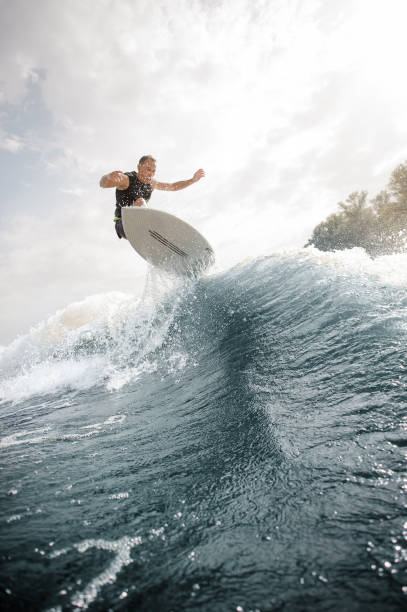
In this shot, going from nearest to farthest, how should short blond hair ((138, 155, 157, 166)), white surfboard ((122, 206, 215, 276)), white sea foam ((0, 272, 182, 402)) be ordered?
1. white sea foam ((0, 272, 182, 402))
2. short blond hair ((138, 155, 157, 166))
3. white surfboard ((122, 206, 215, 276))

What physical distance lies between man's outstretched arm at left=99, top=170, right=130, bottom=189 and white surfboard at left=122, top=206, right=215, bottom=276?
24.5 inches

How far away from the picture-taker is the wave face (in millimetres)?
1103

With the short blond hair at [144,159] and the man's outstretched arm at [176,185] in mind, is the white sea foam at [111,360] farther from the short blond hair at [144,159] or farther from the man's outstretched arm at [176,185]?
the short blond hair at [144,159]

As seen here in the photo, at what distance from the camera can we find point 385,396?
207cm

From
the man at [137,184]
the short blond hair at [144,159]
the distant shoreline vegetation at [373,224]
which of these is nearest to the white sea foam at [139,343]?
the man at [137,184]

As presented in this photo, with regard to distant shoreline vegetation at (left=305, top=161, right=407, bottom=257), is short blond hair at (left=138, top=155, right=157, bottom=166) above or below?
below

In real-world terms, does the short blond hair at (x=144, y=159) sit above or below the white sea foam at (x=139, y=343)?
above

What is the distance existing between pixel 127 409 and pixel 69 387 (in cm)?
291

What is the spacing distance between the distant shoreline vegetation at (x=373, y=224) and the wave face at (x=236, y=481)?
2265 centimetres

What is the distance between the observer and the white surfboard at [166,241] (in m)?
9.13

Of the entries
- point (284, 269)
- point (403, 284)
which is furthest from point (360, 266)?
point (284, 269)

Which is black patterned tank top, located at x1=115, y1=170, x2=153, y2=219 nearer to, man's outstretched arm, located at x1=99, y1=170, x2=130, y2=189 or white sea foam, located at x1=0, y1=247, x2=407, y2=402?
man's outstretched arm, located at x1=99, y1=170, x2=130, y2=189

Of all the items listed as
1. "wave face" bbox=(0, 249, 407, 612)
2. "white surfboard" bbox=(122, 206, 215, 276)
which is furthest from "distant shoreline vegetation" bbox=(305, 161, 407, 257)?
"wave face" bbox=(0, 249, 407, 612)

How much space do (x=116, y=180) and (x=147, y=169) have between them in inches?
51.0
